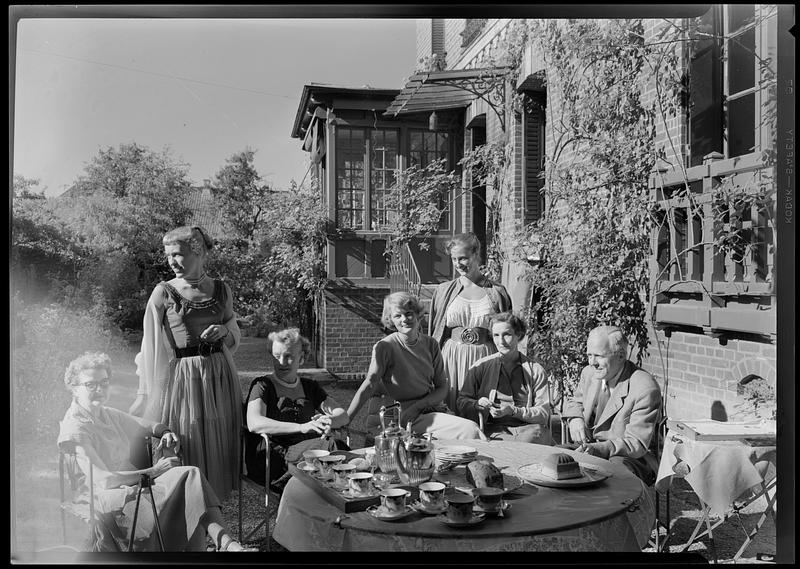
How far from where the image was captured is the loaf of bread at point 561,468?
2344 mm

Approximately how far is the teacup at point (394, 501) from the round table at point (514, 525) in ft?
0.15

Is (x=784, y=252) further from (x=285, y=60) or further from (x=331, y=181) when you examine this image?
(x=331, y=181)

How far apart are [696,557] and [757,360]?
1.14 m

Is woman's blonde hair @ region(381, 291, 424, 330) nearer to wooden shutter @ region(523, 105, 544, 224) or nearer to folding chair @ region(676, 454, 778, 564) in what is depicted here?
folding chair @ region(676, 454, 778, 564)

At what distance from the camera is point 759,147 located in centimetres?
383

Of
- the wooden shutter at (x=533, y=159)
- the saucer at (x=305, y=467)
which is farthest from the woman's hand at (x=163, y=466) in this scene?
the wooden shutter at (x=533, y=159)

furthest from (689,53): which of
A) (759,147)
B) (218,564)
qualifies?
(218,564)

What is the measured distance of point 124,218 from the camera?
13.0 feet

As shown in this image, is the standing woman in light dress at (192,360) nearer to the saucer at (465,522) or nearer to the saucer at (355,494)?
the saucer at (355,494)

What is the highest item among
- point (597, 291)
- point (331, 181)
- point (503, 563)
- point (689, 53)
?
point (689, 53)

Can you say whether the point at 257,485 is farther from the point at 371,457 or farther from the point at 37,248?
the point at 37,248

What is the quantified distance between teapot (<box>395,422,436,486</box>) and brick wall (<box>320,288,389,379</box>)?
3779mm

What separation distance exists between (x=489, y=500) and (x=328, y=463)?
26.1 inches

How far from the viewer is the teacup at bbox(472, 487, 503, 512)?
2.07 metres
